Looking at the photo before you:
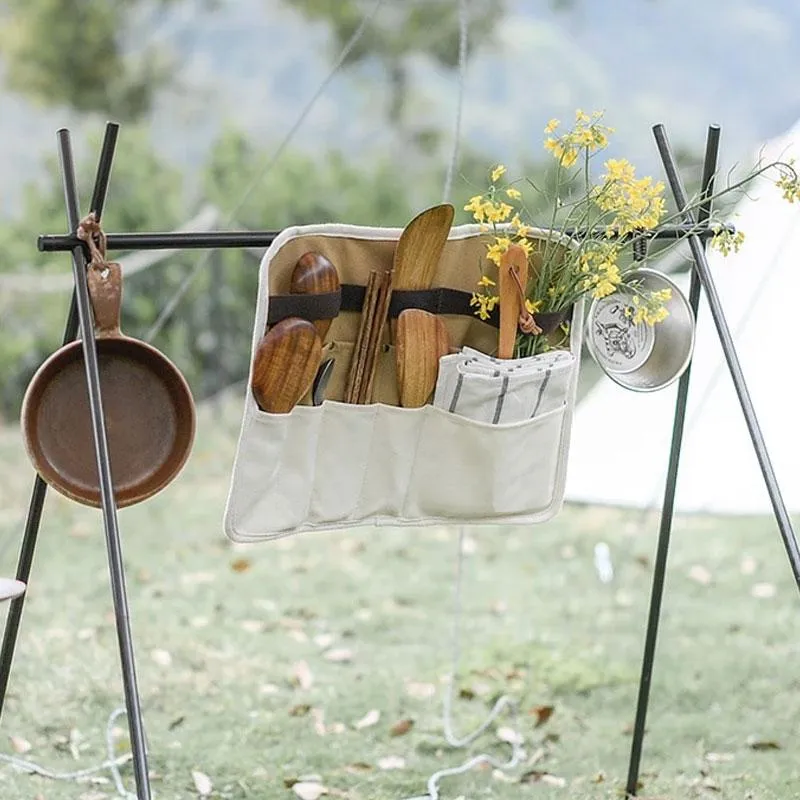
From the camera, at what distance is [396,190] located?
7.03m

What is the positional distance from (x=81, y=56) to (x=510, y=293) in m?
6.82

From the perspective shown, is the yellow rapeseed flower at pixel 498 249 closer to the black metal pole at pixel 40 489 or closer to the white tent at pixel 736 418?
the black metal pole at pixel 40 489

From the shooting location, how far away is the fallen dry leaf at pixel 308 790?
2.63m

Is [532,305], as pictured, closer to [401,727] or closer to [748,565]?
[401,727]

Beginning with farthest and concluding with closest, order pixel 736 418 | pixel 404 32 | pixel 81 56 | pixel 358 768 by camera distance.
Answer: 1. pixel 404 32
2. pixel 81 56
3. pixel 736 418
4. pixel 358 768

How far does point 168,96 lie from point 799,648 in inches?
232

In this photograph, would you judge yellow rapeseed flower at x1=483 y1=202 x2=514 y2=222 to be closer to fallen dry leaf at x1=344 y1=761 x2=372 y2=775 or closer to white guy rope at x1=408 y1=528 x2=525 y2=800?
white guy rope at x1=408 y1=528 x2=525 y2=800

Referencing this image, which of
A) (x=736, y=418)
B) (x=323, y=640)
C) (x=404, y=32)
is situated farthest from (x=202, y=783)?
(x=404, y=32)

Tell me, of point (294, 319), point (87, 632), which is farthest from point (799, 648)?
point (294, 319)

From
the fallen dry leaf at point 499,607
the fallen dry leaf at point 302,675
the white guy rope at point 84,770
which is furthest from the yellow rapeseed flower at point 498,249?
the fallen dry leaf at point 499,607

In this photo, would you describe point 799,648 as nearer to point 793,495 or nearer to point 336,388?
point 793,495

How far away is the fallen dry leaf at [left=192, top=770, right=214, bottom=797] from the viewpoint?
2645mm

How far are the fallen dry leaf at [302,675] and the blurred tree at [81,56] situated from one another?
553cm

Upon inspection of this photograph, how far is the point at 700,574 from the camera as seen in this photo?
4.23 metres
